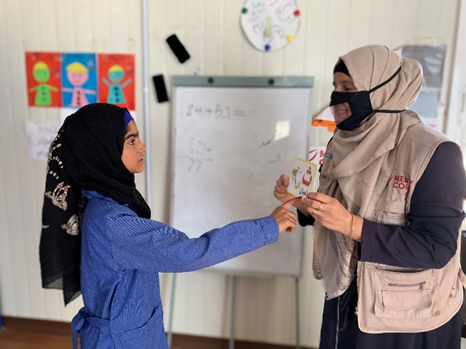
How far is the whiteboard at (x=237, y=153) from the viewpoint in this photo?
6.25 ft

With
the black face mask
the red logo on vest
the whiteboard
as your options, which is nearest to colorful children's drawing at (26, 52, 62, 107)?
the whiteboard

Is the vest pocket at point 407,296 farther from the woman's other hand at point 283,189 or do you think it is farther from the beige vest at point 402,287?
the woman's other hand at point 283,189

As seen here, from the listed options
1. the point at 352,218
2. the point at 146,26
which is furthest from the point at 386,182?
the point at 146,26

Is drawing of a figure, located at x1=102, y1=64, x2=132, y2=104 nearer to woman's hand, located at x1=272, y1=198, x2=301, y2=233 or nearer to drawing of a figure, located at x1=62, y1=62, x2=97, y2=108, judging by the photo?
drawing of a figure, located at x1=62, y1=62, x2=97, y2=108

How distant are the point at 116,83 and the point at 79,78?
0.24 m

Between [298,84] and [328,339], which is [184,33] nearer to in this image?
[298,84]

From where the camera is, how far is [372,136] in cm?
110

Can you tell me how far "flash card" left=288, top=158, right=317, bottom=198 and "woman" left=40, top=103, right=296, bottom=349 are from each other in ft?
0.25

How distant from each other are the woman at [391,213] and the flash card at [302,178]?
80 millimetres

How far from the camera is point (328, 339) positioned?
1297mm

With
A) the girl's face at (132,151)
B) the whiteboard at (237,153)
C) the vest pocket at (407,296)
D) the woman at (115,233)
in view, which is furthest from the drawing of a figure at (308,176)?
the whiteboard at (237,153)

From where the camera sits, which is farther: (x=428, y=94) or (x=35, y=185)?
(x=35, y=185)

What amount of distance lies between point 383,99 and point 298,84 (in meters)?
0.81

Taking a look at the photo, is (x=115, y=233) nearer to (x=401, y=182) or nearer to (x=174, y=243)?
(x=174, y=243)
